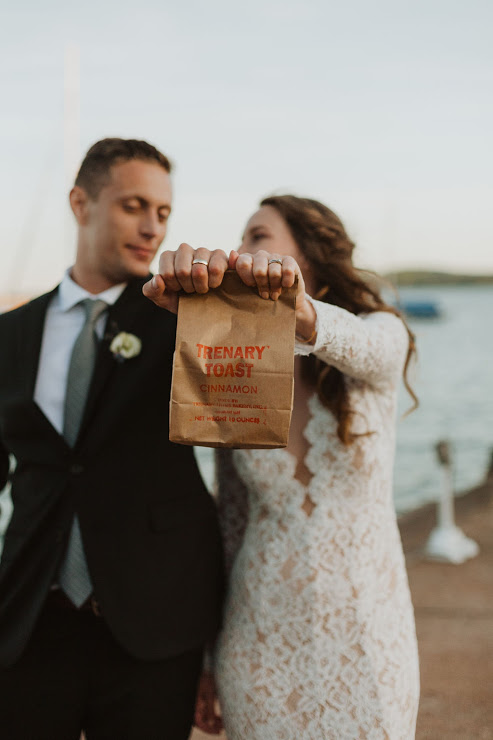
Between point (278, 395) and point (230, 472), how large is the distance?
0.99 metres

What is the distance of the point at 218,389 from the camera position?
152 cm

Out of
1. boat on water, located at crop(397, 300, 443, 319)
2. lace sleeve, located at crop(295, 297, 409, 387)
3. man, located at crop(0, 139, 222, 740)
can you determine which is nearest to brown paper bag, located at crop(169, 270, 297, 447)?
lace sleeve, located at crop(295, 297, 409, 387)

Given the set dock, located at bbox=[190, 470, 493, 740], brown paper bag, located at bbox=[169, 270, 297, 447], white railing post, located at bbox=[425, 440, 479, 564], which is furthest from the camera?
white railing post, located at bbox=[425, 440, 479, 564]

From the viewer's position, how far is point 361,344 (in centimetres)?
192

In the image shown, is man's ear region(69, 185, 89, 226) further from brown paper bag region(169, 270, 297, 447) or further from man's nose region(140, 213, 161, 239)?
brown paper bag region(169, 270, 297, 447)

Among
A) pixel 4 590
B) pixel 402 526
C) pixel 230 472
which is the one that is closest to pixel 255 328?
pixel 230 472

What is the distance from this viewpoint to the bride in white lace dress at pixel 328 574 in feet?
6.55

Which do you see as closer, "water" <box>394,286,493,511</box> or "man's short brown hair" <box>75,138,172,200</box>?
"man's short brown hair" <box>75,138,172,200</box>

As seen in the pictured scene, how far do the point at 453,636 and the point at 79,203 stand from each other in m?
3.45

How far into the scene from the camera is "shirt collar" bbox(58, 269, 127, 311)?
237cm

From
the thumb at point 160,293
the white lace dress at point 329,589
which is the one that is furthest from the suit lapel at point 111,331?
the thumb at point 160,293

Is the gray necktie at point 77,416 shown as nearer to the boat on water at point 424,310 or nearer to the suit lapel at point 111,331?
the suit lapel at point 111,331

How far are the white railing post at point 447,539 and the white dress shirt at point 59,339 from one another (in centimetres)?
433

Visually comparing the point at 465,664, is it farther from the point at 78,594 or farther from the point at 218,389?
the point at 218,389
